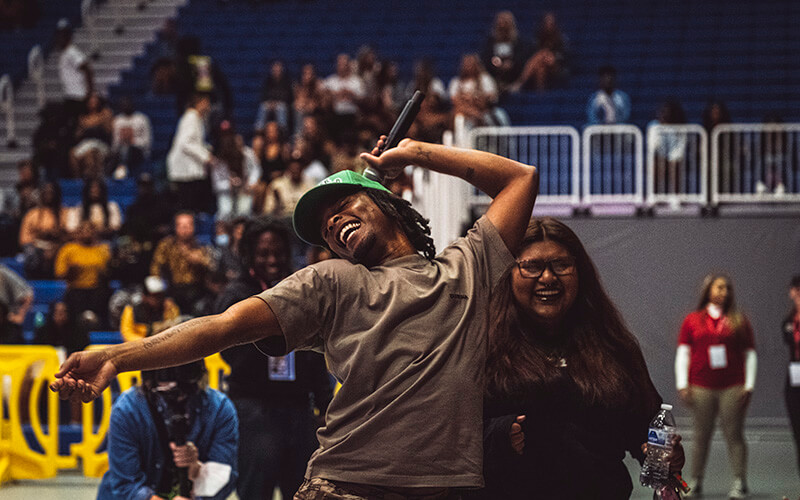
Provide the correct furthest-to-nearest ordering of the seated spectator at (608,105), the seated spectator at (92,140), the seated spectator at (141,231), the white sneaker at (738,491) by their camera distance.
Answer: the seated spectator at (92,140)
the seated spectator at (608,105)
the seated spectator at (141,231)
the white sneaker at (738,491)

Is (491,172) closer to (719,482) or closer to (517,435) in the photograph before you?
(517,435)

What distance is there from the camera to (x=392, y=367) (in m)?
2.82

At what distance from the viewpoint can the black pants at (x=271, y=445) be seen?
5.56 metres

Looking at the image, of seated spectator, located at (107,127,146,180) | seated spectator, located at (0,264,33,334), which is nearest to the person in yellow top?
seated spectator, located at (0,264,33,334)

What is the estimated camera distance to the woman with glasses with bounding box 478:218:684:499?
11.1 feet

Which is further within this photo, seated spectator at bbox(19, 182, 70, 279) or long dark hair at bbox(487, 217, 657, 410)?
seated spectator at bbox(19, 182, 70, 279)

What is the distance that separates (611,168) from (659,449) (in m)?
9.73

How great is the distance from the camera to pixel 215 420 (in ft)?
16.4

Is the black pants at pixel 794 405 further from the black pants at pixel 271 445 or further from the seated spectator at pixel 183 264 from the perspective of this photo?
the seated spectator at pixel 183 264

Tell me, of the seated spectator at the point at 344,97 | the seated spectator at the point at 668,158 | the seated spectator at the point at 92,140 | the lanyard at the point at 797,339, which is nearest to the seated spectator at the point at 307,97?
the seated spectator at the point at 344,97

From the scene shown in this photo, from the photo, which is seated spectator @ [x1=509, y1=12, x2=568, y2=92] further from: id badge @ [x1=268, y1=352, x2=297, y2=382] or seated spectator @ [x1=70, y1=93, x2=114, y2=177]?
id badge @ [x1=268, y1=352, x2=297, y2=382]

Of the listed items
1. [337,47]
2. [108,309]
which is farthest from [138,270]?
[337,47]

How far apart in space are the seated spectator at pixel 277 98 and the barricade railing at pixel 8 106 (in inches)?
169

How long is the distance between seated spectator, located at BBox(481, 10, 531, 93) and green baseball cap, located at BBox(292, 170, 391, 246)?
42.4 ft
